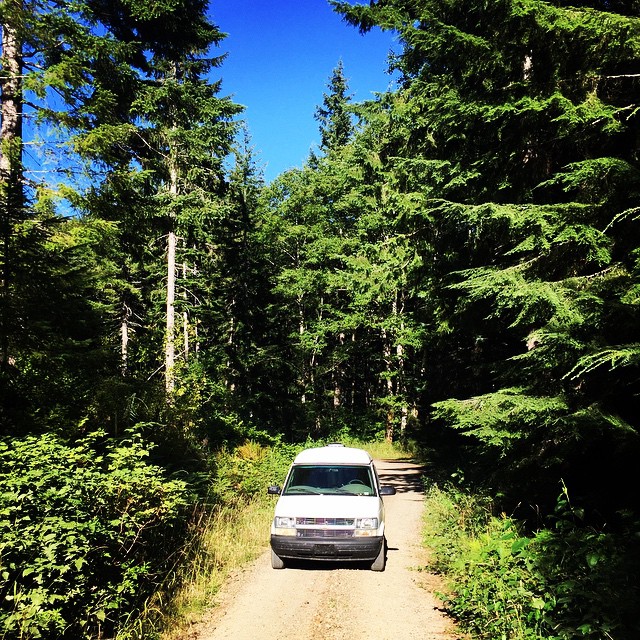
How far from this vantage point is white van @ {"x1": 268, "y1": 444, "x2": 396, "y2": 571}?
21.8 ft

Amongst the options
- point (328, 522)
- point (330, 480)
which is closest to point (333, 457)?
point (330, 480)

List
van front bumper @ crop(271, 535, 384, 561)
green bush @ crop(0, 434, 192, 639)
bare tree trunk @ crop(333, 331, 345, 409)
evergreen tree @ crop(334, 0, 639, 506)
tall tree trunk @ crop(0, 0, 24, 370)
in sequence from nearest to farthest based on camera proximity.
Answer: green bush @ crop(0, 434, 192, 639) → evergreen tree @ crop(334, 0, 639, 506) → van front bumper @ crop(271, 535, 384, 561) → tall tree trunk @ crop(0, 0, 24, 370) → bare tree trunk @ crop(333, 331, 345, 409)

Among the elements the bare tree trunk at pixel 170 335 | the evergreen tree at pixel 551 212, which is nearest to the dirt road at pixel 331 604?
the evergreen tree at pixel 551 212

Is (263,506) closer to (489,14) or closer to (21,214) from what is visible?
(21,214)

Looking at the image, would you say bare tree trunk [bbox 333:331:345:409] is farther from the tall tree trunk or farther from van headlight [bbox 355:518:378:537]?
the tall tree trunk

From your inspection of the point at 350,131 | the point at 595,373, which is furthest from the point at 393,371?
the point at 350,131

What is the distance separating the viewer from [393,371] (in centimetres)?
2539

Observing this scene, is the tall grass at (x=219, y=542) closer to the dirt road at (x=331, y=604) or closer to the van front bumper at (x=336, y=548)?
the dirt road at (x=331, y=604)

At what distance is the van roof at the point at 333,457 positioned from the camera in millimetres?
8148

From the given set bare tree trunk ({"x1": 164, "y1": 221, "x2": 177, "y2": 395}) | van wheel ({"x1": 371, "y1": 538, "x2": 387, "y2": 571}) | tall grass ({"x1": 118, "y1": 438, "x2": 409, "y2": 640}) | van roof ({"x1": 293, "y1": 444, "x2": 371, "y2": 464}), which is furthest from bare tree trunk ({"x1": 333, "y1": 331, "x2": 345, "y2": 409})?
van wheel ({"x1": 371, "y1": 538, "x2": 387, "y2": 571})

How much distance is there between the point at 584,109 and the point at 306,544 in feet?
24.4

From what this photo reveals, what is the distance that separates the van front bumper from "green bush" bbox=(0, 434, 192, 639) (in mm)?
1984

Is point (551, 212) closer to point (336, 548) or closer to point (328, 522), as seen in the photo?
point (328, 522)

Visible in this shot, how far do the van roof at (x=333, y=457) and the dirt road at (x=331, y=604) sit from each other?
1.65 meters
